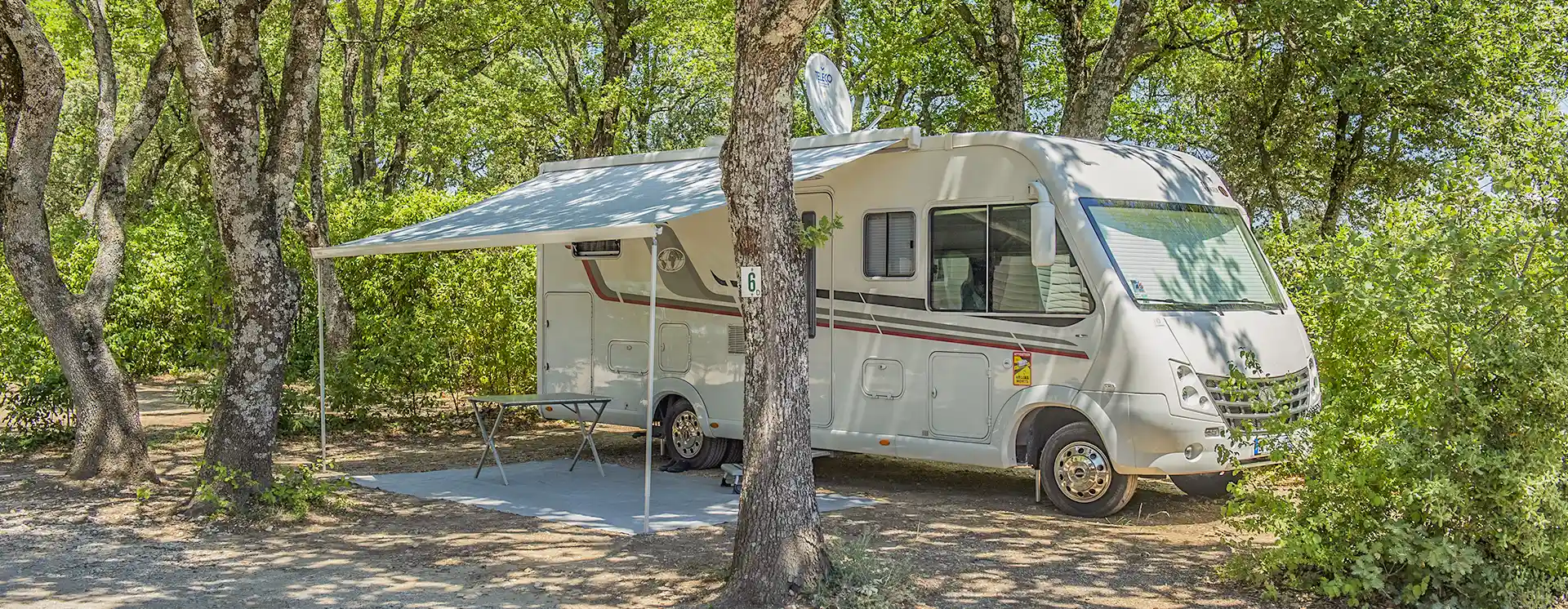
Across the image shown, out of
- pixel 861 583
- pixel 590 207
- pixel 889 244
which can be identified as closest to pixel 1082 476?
pixel 889 244

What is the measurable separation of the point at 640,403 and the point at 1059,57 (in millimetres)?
15080

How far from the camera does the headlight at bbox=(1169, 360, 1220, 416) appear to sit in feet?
24.4

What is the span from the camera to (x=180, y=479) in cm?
921

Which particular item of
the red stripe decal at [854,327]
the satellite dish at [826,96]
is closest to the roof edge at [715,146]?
the satellite dish at [826,96]

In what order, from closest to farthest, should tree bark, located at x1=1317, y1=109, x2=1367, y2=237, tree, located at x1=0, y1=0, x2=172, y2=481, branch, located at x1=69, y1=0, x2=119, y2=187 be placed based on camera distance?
tree, located at x1=0, y1=0, x2=172, y2=481 < branch, located at x1=69, y1=0, x2=119, y2=187 < tree bark, located at x1=1317, y1=109, x2=1367, y2=237

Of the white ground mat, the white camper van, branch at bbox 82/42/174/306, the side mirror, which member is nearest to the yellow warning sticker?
the white camper van

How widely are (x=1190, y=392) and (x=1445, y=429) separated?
6.63 ft

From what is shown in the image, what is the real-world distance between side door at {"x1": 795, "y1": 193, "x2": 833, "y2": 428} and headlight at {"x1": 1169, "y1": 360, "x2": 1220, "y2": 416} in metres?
2.37

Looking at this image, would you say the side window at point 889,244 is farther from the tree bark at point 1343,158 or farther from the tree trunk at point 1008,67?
the tree bark at point 1343,158

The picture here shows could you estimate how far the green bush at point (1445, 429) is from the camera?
5293 mm

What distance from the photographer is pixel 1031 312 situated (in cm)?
800

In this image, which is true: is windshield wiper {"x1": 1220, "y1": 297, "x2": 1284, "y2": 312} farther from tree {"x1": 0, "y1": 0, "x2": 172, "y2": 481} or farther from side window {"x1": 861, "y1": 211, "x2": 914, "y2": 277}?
tree {"x1": 0, "y1": 0, "x2": 172, "y2": 481}

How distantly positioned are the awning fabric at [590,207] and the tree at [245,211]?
4.13ft

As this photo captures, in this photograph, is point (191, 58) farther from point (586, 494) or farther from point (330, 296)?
point (330, 296)
